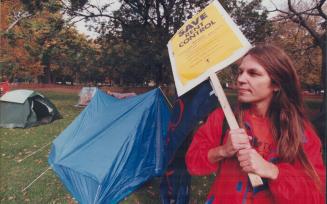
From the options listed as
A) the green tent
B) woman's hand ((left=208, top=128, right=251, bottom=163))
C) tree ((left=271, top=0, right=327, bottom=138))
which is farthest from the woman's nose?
the green tent

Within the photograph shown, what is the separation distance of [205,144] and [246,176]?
0.15 metres

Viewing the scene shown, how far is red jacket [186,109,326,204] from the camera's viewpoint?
826mm

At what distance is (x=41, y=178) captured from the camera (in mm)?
3229

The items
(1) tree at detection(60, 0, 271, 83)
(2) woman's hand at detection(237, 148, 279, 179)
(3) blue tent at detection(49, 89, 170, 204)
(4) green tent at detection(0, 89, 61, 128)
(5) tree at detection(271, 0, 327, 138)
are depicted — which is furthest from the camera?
(4) green tent at detection(0, 89, 61, 128)

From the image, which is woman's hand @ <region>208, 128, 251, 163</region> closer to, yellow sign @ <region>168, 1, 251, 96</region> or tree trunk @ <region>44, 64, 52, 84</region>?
yellow sign @ <region>168, 1, 251, 96</region>

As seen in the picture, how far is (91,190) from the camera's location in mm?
2135

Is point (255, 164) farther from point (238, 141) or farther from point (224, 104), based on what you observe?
point (224, 104)

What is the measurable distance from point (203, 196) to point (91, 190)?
0.95m

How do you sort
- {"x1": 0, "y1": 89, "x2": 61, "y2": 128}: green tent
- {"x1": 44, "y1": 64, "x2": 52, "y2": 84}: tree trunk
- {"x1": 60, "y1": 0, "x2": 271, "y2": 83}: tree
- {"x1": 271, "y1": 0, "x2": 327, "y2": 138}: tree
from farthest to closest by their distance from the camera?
{"x1": 0, "y1": 89, "x2": 61, "y2": 128}: green tent, {"x1": 44, "y1": 64, "x2": 52, "y2": 84}: tree trunk, {"x1": 60, "y1": 0, "x2": 271, "y2": 83}: tree, {"x1": 271, "y1": 0, "x2": 327, "y2": 138}: tree

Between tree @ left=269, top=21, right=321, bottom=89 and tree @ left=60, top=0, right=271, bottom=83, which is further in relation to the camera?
tree @ left=60, top=0, right=271, bottom=83

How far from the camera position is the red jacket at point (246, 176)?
83cm

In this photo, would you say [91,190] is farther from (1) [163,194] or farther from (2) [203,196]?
(2) [203,196]

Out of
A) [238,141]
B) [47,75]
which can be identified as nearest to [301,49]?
[238,141]

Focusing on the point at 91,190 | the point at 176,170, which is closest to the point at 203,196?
the point at 91,190
